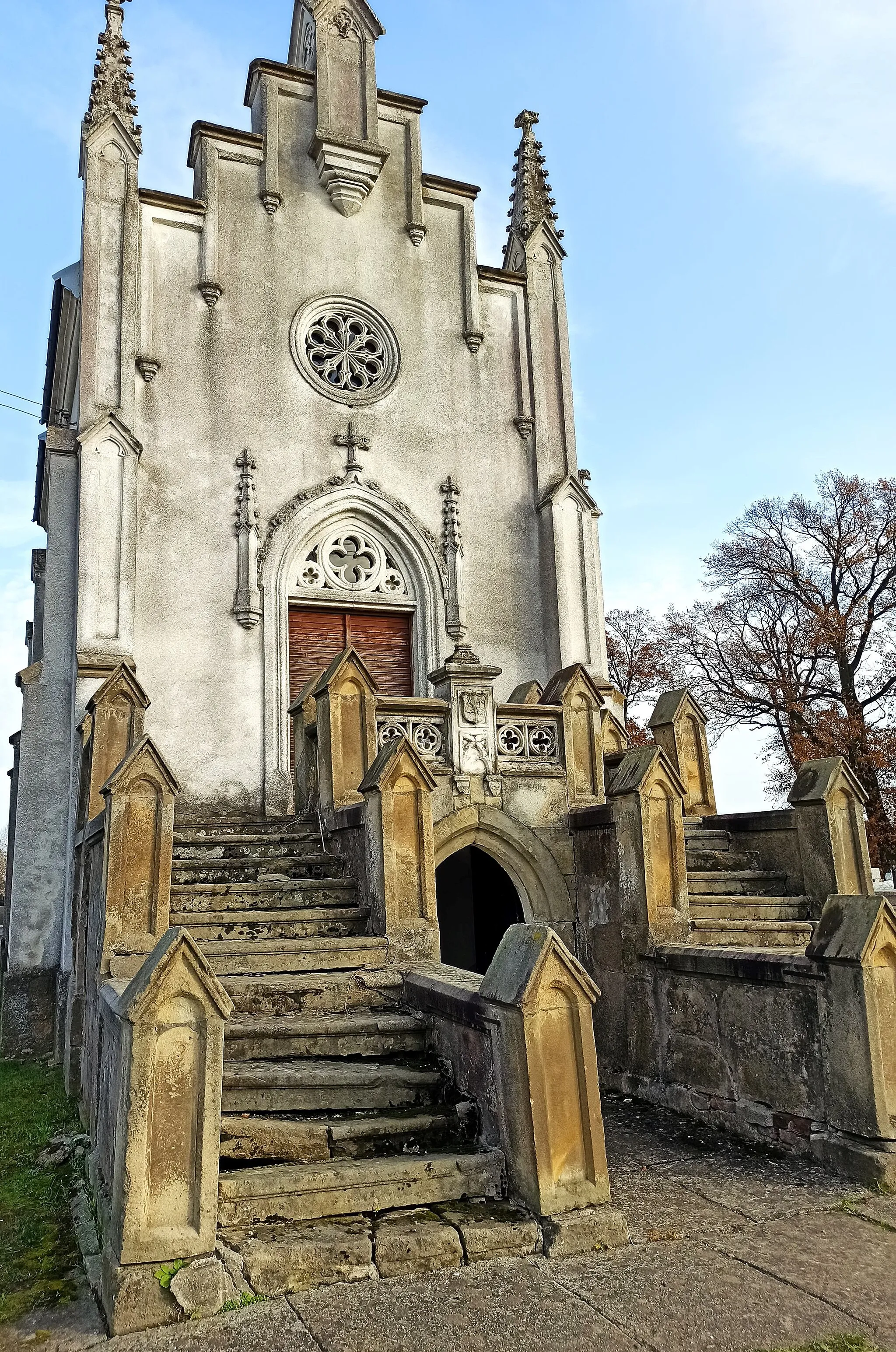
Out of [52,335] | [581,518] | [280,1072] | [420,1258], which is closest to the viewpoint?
[420,1258]

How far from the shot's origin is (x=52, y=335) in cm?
1886

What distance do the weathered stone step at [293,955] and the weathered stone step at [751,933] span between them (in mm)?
3034

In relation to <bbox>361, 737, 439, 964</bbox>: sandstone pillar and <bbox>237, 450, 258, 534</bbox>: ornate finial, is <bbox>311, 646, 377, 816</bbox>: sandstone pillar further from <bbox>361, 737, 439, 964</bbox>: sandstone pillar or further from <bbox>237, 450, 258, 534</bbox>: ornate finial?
<bbox>237, 450, 258, 534</bbox>: ornate finial

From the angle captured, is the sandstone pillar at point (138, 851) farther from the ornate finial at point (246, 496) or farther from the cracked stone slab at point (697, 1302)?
the ornate finial at point (246, 496)

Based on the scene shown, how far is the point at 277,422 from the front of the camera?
14789 mm

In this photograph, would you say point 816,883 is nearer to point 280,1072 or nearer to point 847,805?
point 847,805

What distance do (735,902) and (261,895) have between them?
4651mm

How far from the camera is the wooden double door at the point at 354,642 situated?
575 inches

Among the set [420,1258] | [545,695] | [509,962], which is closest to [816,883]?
[545,695]

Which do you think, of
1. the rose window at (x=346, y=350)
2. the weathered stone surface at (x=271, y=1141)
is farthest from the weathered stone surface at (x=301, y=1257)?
the rose window at (x=346, y=350)

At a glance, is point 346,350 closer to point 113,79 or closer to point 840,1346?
point 113,79

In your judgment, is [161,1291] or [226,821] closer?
[161,1291]

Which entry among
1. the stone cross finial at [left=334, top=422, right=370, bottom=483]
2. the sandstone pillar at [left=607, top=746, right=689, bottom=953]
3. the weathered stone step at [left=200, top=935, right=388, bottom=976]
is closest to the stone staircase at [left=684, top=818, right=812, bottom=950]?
the sandstone pillar at [left=607, top=746, right=689, bottom=953]

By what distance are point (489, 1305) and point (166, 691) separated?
9982 millimetres
